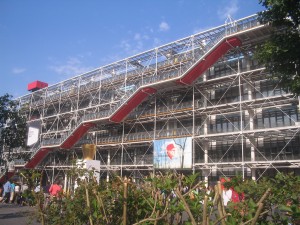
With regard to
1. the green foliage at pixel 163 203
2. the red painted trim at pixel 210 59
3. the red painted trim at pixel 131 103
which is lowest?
the green foliage at pixel 163 203

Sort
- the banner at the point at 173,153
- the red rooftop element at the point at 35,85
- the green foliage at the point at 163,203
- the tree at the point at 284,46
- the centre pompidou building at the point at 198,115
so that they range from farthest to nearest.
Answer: the red rooftop element at the point at 35,85
the banner at the point at 173,153
the centre pompidou building at the point at 198,115
the tree at the point at 284,46
the green foliage at the point at 163,203

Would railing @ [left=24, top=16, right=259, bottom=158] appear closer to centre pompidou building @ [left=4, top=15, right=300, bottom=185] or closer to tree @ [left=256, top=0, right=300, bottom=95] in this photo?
centre pompidou building @ [left=4, top=15, right=300, bottom=185]

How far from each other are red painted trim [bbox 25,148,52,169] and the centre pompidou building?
97mm

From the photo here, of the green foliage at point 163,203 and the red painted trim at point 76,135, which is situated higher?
the red painted trim at point 76,135

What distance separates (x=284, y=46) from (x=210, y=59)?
11.9 metres

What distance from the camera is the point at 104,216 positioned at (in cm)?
323

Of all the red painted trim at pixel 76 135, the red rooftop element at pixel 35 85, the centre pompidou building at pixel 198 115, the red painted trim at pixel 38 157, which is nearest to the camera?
the centre pompidou building at pixel 198 115

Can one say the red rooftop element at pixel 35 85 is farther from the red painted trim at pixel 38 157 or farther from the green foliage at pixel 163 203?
the green foliage at pixel 163 203

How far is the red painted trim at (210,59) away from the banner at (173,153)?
4014 mm

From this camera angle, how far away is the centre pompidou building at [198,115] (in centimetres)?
1912

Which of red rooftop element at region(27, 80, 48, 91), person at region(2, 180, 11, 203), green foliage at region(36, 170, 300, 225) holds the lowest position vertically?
person at region(2, 180, 11, 203)

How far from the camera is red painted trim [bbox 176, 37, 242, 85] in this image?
1983 centimetres

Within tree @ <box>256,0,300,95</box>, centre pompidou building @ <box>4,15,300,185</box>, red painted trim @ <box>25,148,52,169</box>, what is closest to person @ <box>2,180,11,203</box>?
centre pompidou building @ <box>4,15,300,185</box>

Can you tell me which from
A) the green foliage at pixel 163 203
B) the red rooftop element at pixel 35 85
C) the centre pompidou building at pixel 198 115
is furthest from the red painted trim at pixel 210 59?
the red rooftop element at pixel 35 85
